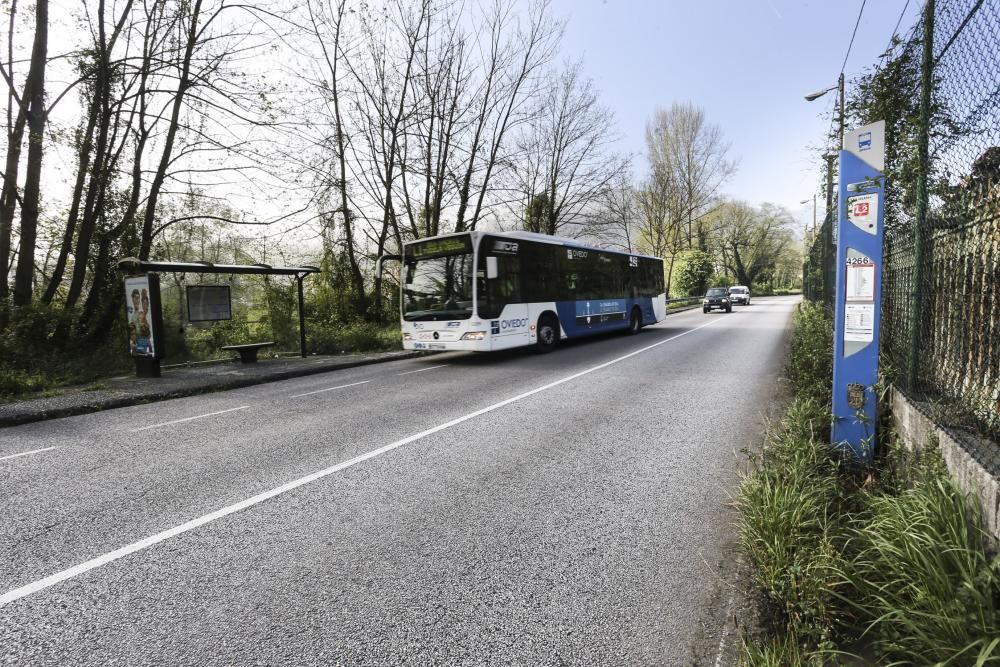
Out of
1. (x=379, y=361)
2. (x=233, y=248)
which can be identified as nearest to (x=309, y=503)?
(x=379, y=361)

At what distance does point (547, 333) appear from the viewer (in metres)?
14.1

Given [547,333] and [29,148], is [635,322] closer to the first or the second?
[547,333]

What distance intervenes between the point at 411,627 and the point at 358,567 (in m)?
0.68

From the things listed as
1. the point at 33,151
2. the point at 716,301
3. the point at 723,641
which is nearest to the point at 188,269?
the point at 33,151

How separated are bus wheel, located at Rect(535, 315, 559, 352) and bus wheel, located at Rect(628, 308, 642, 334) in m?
5.60

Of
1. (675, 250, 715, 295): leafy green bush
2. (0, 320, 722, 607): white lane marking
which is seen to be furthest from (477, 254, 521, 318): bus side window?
(675, 250, 715, 295): leafy green bush

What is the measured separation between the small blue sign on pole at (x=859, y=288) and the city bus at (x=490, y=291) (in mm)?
8148

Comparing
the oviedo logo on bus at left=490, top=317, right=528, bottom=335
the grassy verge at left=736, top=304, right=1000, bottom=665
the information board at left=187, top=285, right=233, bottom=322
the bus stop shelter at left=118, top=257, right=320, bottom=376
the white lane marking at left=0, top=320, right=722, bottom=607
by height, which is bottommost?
the white lane marking at left=0, top=320, right=722, bottom=607

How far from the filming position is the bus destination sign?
12219mm

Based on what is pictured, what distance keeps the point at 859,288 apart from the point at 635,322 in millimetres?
15937

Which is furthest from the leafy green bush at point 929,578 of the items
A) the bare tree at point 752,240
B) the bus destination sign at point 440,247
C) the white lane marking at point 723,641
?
the bare tree at point 752,240

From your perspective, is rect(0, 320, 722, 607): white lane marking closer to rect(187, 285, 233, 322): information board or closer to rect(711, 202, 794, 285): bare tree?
rect(187, 285, 233, 322): information board

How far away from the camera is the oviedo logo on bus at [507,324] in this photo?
12.0m

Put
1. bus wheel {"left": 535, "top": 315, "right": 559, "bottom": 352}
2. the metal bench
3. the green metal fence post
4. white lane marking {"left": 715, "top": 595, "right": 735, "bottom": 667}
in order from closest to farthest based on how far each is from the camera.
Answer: white lane marking {"left": 715, "top": 595, "right": 735, "bottom": 667}
the green metal fence post
the metal bench
bus wheel {"left": 535, "top": 315, "right": 559, "bottom": 352}
